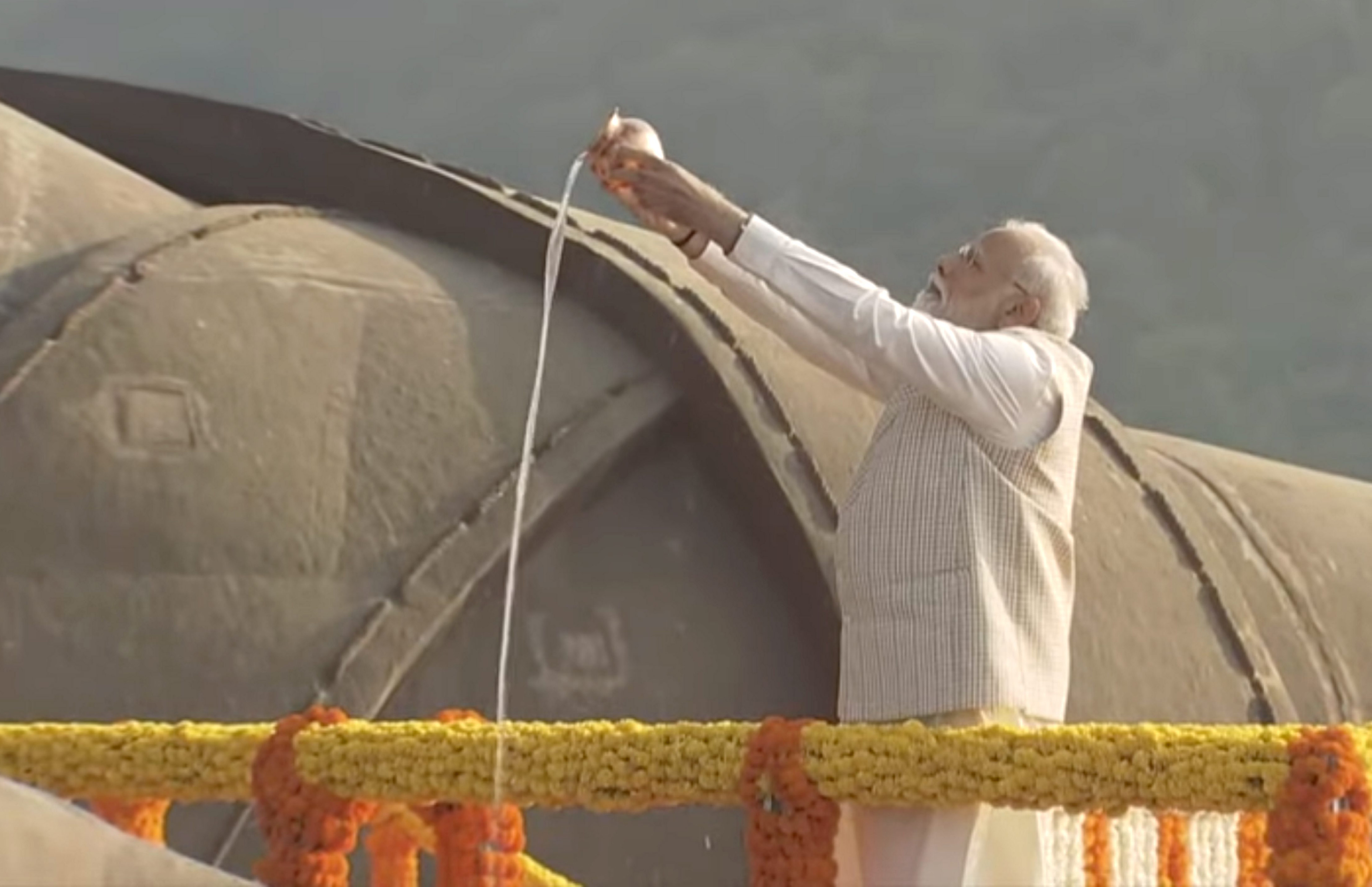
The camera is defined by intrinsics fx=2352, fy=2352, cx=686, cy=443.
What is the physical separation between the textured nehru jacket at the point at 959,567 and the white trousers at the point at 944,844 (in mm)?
72

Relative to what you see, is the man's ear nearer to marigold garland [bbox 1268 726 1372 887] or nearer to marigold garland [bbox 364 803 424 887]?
marigold garland [bbox 1268 726 1372 887]

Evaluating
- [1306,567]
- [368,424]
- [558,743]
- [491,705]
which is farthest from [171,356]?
[1306,567]

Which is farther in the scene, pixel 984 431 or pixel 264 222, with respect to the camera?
pixel 264 222

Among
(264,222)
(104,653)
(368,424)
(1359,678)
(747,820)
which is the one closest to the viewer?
(747,820)

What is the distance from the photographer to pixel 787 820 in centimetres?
348

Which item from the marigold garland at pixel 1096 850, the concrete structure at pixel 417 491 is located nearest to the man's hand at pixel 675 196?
the marigold garland at pixel 1096 850

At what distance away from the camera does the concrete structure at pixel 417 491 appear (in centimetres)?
555

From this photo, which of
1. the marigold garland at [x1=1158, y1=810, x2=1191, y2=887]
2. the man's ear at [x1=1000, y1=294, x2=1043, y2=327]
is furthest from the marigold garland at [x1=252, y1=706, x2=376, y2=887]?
the marigold garland at [x1=1158, y1=810, x2=1191, y2=887]

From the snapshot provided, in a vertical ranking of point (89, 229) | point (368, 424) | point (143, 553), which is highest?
point (89, 229)

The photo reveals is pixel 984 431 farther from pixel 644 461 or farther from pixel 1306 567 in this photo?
pixel 1306 567

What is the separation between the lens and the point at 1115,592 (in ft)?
21.4

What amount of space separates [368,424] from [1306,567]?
3.33 meters

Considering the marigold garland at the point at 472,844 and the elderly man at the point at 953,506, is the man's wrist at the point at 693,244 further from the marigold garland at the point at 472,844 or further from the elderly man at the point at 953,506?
the marigold garland at the point at 472,844

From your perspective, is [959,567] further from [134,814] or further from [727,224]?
[134,814]
